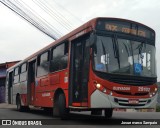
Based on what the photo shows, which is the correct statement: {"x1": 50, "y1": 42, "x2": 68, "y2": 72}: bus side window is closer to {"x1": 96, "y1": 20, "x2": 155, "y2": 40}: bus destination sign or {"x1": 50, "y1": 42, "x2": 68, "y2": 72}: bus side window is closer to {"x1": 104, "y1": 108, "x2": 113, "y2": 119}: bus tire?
{"x1": 96, "y1": 20, "x2": 155, "y2": 40}: bus destination sign

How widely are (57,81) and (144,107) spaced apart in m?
3.68

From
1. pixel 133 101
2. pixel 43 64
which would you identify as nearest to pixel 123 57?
pixel 133 101

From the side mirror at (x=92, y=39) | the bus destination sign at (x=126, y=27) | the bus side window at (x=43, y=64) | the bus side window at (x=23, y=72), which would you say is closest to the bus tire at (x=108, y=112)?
the bus side window at (x=43, y=64)

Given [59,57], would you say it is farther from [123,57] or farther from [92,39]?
[123,57]

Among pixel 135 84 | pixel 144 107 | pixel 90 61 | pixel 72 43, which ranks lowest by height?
pixel 144 107

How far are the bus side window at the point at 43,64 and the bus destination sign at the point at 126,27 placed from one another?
4.59 meters

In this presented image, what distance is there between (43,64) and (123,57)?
5519 mm

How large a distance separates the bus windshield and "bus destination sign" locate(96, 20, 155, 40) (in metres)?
0.33

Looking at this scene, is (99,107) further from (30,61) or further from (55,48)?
(30,61)

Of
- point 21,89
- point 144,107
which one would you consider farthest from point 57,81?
point 21,89

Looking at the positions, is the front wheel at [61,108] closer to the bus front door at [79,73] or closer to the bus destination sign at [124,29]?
the bus front door at [79,73]

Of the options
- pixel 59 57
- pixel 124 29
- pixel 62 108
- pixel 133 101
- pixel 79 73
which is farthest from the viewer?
pixel 59 57

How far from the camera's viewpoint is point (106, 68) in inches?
417

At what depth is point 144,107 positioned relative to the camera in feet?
36.8
